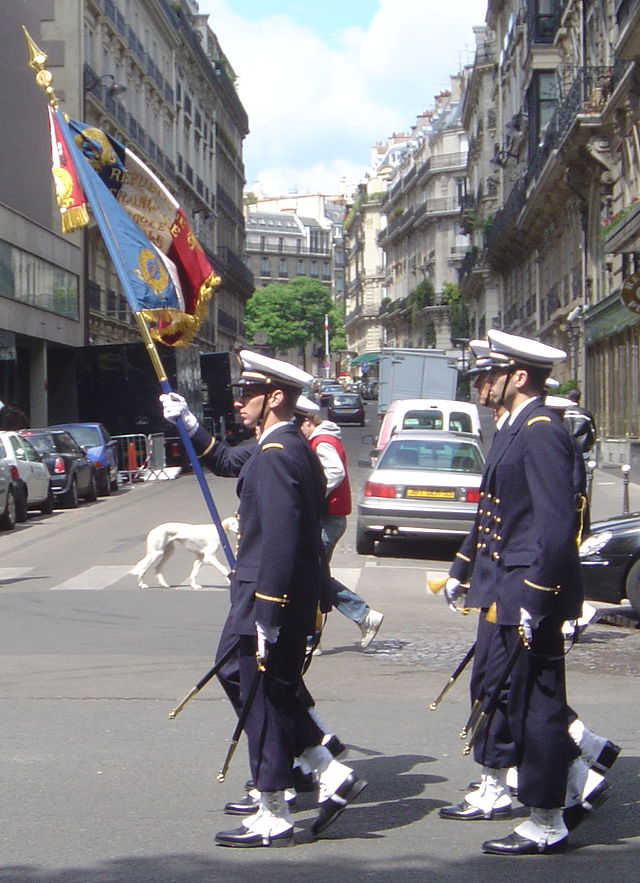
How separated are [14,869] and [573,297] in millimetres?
35550

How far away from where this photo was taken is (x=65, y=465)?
2517 cm

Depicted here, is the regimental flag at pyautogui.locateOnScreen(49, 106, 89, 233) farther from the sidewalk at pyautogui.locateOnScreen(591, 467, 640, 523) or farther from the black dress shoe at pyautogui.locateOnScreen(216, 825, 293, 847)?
the sidewalk at pyautogui.locateOnScreen(591, 467, 640, 523)

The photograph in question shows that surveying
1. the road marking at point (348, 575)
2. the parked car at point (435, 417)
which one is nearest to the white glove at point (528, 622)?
the road marking at point (348, 575)

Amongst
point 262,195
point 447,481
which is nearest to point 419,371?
point 447,481

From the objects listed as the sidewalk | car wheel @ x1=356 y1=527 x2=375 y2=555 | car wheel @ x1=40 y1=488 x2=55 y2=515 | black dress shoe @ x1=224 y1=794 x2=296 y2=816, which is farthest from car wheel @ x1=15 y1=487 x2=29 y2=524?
black dress shoe @ x1=224 y1=794 x2=296 y2=816

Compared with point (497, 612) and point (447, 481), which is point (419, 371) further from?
point (497, 612)

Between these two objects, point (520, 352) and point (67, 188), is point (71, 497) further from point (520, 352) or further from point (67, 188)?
point (520, 352)

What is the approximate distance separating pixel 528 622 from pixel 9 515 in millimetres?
16624

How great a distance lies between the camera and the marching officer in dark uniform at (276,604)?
16.7 feet

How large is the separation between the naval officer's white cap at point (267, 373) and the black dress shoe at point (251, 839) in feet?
5.55

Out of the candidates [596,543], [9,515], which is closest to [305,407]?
[596,543]

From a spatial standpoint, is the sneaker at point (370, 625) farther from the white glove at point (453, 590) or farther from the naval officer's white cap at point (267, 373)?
the naval officer's white cap at point (267, 373)

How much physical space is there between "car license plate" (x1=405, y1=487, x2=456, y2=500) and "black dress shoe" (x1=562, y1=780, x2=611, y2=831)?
36.0ft

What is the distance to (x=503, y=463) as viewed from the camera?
5195mm
